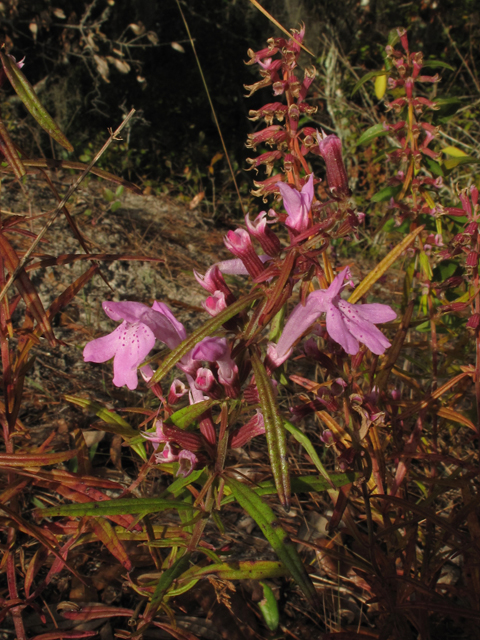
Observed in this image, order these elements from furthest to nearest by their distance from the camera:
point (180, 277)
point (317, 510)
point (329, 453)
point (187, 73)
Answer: point (187, 73) → point (180, 277) → point (329, 453) → point (317, 510)

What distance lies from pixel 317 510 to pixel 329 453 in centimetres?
29

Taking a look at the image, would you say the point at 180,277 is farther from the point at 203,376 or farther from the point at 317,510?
the point at 203,376

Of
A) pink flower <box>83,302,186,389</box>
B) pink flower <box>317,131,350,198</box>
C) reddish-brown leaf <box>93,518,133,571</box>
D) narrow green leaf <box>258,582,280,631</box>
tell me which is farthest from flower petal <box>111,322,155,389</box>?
narrow green leaf <box>258,582,280,631</box>

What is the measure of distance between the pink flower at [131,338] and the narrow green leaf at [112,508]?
23cm

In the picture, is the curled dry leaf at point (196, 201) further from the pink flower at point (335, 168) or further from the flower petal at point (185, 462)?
the flower petal at point (185, 462)

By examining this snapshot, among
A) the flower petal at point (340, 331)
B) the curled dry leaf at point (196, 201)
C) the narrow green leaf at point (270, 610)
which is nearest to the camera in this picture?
the flower petal at point (340, 331)

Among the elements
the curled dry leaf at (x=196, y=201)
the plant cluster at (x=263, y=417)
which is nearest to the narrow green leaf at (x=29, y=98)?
the plant cluster at (x=263, y=417)

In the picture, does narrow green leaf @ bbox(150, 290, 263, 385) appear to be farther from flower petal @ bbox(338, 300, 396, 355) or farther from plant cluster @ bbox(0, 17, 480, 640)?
flower petal @ bbox(338, 300, 396, 355)

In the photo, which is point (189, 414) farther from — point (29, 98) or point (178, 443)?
point (29, 98)

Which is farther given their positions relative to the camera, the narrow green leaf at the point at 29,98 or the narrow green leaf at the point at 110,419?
the narrow green leaf at the point at 110,419

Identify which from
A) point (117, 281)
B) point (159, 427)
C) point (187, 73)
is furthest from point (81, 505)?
point (187, 73)

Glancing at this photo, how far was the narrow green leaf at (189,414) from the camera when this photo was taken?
95cm

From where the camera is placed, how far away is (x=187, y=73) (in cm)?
565

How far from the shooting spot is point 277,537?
83 centimetres
